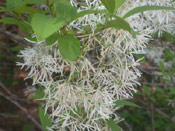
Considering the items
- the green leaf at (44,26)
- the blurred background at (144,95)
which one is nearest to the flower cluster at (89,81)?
the green leaf at (44,26)

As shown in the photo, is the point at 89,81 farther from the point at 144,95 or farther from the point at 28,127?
the point at 28,127

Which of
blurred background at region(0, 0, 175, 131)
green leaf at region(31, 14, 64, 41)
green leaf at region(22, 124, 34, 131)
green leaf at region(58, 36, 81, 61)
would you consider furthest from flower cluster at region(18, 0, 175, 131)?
green leaf at region(22, 124, 34, 131)

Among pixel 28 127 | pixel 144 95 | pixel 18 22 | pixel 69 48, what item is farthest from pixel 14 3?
pixel 28 127

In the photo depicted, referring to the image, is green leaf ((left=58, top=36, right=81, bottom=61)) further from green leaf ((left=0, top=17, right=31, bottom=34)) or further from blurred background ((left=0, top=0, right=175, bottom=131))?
blurred background ((left=0, top=0, right=175, bottom=131))

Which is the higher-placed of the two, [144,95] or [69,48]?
[69,48]

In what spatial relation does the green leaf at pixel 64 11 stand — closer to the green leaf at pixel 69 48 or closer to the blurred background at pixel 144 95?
the green leaf at pixel 69 48

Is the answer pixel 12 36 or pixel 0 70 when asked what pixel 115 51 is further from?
pixel 0 70

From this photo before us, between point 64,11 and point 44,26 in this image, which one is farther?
point 64,11
